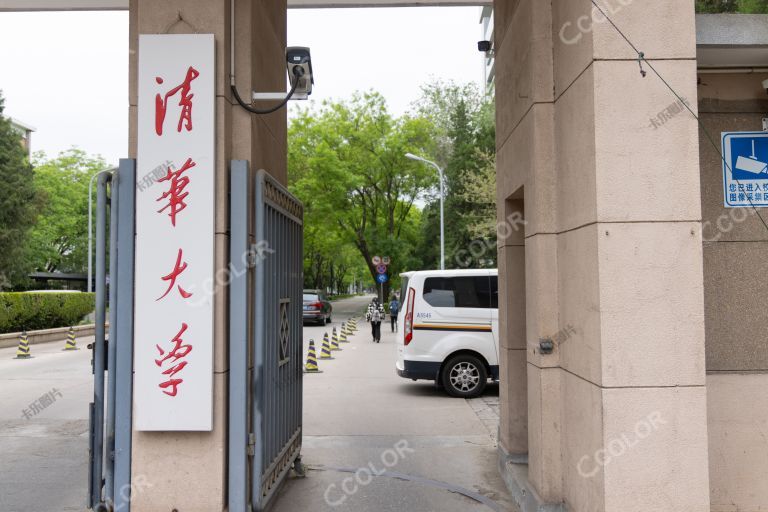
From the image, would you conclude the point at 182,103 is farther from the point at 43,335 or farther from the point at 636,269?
the point at 43,335

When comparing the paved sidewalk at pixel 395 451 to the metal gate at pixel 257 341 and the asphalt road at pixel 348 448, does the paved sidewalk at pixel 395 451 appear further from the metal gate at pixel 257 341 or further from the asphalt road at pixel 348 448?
the metal gate at pixel 257 341

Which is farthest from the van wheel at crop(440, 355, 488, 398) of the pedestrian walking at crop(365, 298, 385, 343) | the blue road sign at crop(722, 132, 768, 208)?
the pedestrian walking at crop(365, 298, 385, 343)

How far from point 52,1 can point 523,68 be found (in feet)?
25.7

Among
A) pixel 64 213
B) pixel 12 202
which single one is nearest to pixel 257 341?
pixel 12 202

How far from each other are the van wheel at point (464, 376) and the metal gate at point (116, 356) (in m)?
7.46

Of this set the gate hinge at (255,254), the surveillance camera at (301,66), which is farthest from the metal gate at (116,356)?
the surveillance camera at (301,66)

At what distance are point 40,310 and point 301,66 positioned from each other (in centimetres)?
2210

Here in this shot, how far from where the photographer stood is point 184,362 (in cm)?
454

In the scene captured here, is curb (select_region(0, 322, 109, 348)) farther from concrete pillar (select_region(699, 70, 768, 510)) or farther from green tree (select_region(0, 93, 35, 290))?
concrete pillar (select_region(699, 70, 768, 510))

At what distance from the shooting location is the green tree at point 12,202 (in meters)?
35.0

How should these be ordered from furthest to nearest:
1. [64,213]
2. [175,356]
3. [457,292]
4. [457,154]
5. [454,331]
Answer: [64,213] < [457,154] < [457,292] < [454,331] < [175,356]

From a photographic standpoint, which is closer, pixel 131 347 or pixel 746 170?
pixel 131 347

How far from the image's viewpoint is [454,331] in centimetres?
1137

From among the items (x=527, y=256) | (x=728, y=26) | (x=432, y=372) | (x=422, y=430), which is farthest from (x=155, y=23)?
(x=432, y=372)
